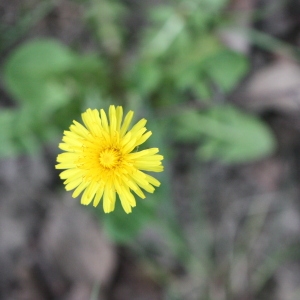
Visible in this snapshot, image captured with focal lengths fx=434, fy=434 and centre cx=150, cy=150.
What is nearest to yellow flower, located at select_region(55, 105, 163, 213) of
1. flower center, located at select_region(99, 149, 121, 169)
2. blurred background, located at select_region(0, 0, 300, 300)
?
flower center, located at select_region(99, 149, 121, 169)

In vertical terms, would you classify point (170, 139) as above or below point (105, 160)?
above

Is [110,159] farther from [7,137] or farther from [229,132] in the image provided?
[229,132]

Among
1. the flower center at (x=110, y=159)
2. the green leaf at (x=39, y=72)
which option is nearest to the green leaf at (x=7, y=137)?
the green leaf at (x=39, y=72)

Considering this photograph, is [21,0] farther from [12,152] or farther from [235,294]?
[235,294]

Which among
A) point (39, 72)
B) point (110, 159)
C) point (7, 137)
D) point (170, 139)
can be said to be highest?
point (39, 72)

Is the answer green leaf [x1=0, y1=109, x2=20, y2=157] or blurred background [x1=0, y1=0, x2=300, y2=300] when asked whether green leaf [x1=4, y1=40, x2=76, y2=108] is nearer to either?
blurred background [x1=0, y1=0, x2=300, y2=300]

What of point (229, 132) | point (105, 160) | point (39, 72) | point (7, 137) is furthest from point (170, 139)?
point (105, 160)
